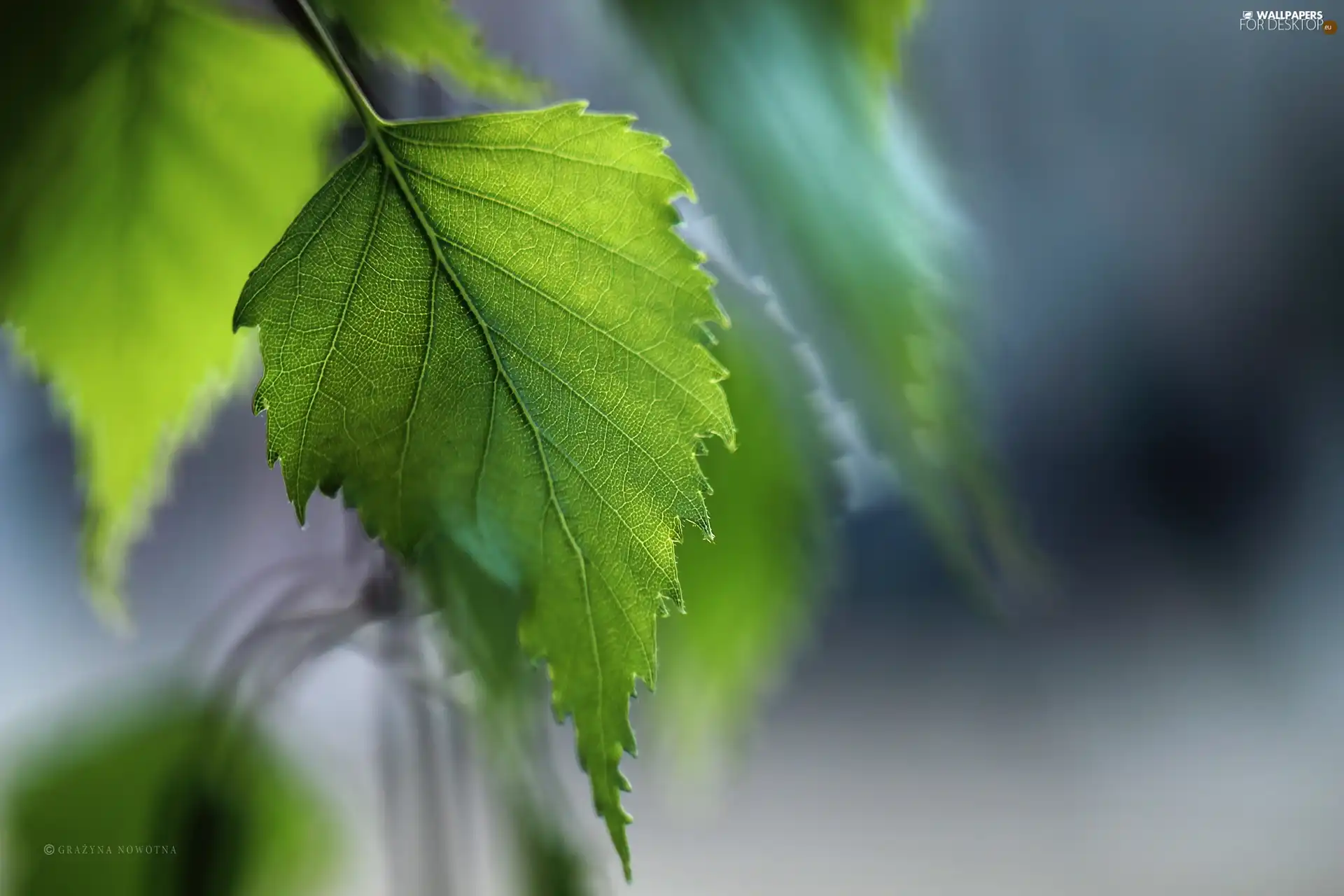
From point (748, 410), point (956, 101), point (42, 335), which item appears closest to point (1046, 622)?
point (956, 101)

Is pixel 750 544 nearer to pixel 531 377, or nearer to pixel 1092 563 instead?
pixel 531 377

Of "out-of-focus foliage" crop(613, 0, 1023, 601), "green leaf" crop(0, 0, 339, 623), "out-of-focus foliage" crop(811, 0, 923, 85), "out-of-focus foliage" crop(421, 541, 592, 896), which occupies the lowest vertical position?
"out-of-focus foliage" crop(421, 541, 592, 896)

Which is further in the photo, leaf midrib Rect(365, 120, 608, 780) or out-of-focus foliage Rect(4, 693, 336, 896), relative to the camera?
out-of-focus foliage Rect(4, 693, 336, 896)

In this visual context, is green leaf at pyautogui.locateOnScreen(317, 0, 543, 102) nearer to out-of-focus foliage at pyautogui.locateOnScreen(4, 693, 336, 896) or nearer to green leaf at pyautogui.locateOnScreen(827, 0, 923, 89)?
green leaf at pyautogui.locateOnScreen(827, 0, 923, 89)

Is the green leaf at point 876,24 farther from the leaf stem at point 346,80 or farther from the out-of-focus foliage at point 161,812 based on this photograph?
the out-of-focus foliage at point 161,812

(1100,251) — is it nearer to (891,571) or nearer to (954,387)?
(891,571)

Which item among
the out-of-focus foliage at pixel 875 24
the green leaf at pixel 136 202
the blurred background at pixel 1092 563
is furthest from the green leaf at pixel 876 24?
the blurred background at pixel 1092 563

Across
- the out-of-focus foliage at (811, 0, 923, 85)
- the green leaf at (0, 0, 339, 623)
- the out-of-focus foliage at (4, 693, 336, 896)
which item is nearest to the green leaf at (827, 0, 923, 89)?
the out-of-focus foliage at (811, 0, 923, 85)
